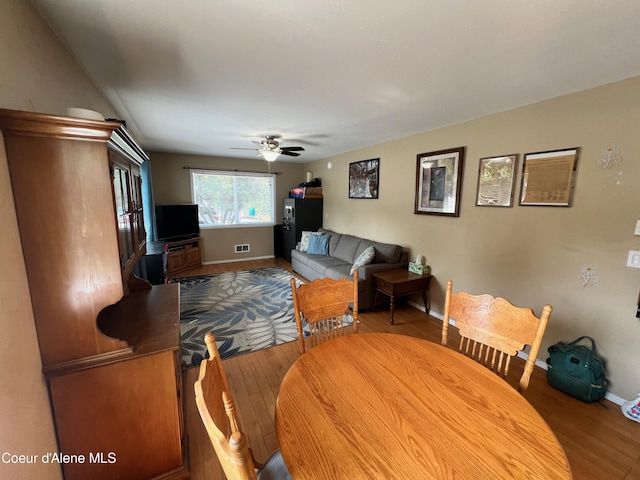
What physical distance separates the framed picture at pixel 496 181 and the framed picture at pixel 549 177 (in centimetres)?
10

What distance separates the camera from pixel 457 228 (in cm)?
308

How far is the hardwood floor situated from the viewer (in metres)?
1.52

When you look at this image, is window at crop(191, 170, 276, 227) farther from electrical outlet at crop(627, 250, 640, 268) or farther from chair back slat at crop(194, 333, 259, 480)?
electrical outlet at crop(627, 250, 640, 268)

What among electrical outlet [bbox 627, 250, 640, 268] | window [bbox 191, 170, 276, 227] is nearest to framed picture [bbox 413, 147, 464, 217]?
electrical outlet [bbox 627, 250, 640, 268]

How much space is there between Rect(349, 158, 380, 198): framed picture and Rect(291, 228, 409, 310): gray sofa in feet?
2.69

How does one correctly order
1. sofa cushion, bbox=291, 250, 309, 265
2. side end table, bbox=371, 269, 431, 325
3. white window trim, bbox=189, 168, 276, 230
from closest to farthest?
side end table, bbox=371, 269, 431, 325
sofa cushion, bbox=291, 250, 309, 265
white window trim, bbox=189, 168, 276, 230

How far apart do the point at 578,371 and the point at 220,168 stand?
243 inches

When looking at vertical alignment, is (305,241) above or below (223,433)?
below

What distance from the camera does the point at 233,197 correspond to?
19.5 ft

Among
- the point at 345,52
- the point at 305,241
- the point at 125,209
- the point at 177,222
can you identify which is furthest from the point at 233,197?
the point at 345,52

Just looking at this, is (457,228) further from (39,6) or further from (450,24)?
(39,6)

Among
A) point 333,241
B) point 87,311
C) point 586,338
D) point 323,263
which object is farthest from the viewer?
point 333,241

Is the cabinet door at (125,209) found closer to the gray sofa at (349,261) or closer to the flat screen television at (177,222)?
the gray sofa at (349,261)

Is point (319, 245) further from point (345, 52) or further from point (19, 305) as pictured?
point (19, 305)
